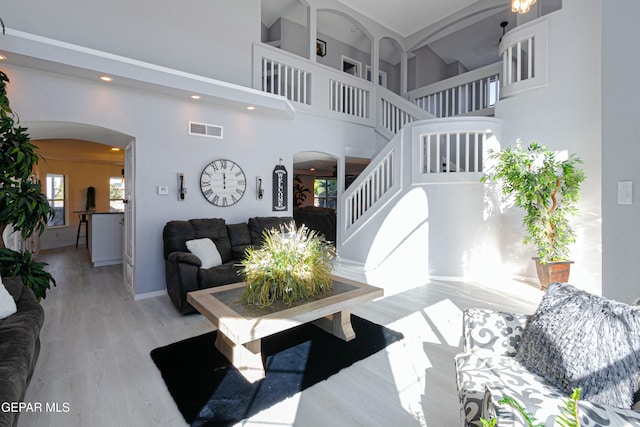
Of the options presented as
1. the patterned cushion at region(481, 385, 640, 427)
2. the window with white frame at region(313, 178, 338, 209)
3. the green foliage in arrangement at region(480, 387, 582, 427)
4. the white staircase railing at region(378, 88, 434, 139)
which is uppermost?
the white staircase railing at region(378, 88, 434, 139)

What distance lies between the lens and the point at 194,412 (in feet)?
6.18

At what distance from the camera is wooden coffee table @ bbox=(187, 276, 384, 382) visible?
203 cm

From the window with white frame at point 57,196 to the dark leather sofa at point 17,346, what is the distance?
743 centimetres

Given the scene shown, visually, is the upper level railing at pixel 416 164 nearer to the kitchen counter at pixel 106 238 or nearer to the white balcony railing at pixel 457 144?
the white balcony railing at pixel 457 144

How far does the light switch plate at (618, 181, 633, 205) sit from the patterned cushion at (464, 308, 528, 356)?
1011 millimetres

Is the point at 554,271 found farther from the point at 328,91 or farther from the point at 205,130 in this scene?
the point at 205,130

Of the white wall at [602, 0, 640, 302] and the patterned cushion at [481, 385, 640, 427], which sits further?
the white wall at [602, 0, 640, 302]

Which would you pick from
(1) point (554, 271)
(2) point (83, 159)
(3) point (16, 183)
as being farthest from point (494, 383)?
(2) point (83, 159)

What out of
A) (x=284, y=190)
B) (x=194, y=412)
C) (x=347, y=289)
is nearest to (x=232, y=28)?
(x=284, y=190)

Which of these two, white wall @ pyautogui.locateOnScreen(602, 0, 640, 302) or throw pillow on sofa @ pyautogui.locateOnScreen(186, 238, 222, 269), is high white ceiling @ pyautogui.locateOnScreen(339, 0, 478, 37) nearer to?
white wall @ pyautogui.locateOnScreen(602, 0, 640, 302)

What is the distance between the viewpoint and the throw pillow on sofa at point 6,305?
1.99 m

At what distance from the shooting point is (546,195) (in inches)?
163

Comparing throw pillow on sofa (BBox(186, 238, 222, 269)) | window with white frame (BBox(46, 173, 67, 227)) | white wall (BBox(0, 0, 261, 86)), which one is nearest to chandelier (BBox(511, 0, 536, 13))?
white wall (BBox(0, 0, 261, 86))

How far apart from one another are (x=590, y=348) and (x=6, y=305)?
3.26 meters
